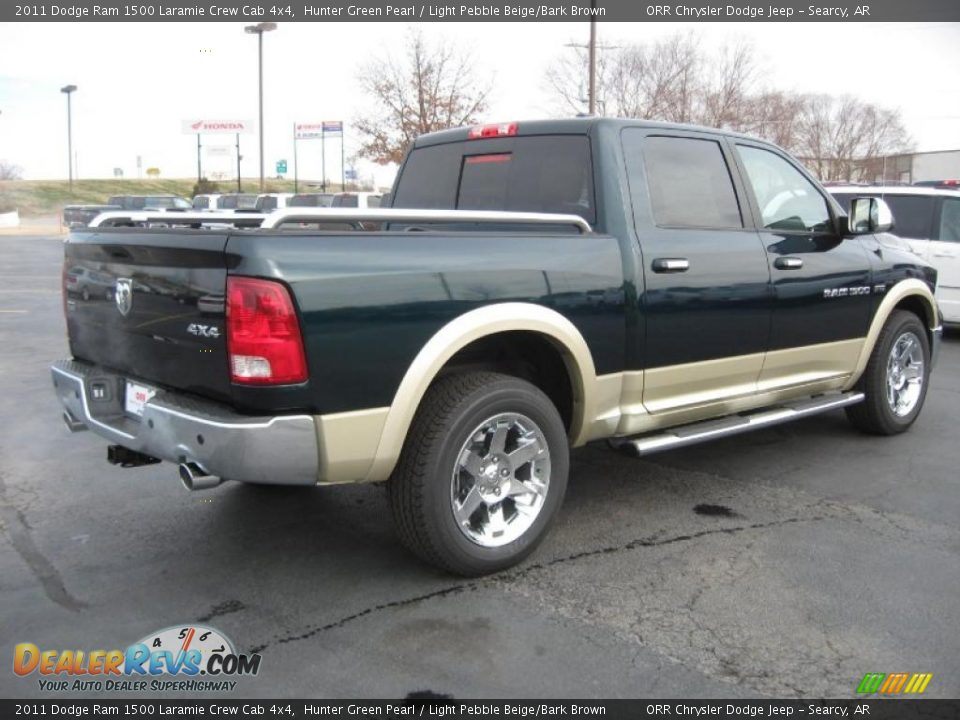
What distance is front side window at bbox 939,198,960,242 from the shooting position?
402 inches

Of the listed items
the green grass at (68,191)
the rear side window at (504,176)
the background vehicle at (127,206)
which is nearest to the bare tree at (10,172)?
the green grass at (68,191)

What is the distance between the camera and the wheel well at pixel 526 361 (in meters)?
3.88

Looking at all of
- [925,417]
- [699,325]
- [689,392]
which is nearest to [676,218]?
[699,325]

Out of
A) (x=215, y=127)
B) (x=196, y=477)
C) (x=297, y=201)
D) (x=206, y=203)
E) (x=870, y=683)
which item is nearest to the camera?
(x=870, y=683)

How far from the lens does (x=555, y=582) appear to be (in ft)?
12.1

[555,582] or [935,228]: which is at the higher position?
[935,228]

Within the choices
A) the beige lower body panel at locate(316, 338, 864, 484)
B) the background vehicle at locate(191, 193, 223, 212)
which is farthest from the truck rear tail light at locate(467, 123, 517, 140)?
the background vehicle at locate(191, 193, 223, 212)

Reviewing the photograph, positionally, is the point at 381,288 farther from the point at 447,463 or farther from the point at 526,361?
the point at 526,361

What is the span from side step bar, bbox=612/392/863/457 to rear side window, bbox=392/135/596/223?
1.11 m

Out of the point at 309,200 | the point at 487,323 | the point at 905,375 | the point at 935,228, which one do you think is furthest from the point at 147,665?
the point at 309,200

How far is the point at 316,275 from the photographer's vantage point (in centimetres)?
309

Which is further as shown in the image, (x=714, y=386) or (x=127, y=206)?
(x=127, y=206)

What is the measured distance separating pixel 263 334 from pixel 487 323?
933 mm

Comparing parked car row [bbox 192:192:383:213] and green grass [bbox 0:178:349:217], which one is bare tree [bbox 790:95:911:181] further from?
green grass [bbox 0:178:349:217]
